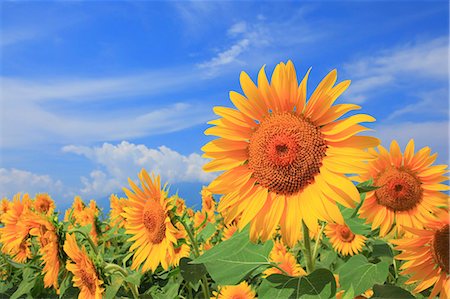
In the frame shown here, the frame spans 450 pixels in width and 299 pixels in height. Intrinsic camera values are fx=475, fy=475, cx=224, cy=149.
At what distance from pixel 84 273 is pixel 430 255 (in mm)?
2238

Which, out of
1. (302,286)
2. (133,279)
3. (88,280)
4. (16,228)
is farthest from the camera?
(16,228)

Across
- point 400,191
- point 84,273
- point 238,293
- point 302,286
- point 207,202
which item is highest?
point 400,191

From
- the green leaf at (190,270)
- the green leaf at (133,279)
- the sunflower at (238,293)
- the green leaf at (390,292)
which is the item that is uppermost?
the green leaf at (390,292)

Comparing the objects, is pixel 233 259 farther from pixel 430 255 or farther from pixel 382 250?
pixel 382 250

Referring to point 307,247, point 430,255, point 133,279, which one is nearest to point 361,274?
point 430,255

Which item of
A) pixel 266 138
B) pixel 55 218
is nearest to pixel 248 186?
pixel 266 138

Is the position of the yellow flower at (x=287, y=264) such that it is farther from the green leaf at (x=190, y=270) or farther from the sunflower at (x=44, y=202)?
the sunflower at (x=44, y=202)

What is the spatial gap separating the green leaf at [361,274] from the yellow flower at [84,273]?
5.12ft

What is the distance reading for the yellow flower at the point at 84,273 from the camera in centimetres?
316

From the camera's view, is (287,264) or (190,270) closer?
(190,270)

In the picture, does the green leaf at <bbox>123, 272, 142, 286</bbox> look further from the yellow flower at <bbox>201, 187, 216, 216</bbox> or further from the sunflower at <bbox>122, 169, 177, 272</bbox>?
the yellow flower at <bbox>201, 187, 216, 216</bbox>

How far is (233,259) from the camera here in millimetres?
2158

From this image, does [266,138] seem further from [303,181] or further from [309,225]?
[309,225]

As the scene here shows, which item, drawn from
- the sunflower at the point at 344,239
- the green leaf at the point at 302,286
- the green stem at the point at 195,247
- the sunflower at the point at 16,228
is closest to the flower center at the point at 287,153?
the green leaf at the point at 302,286
